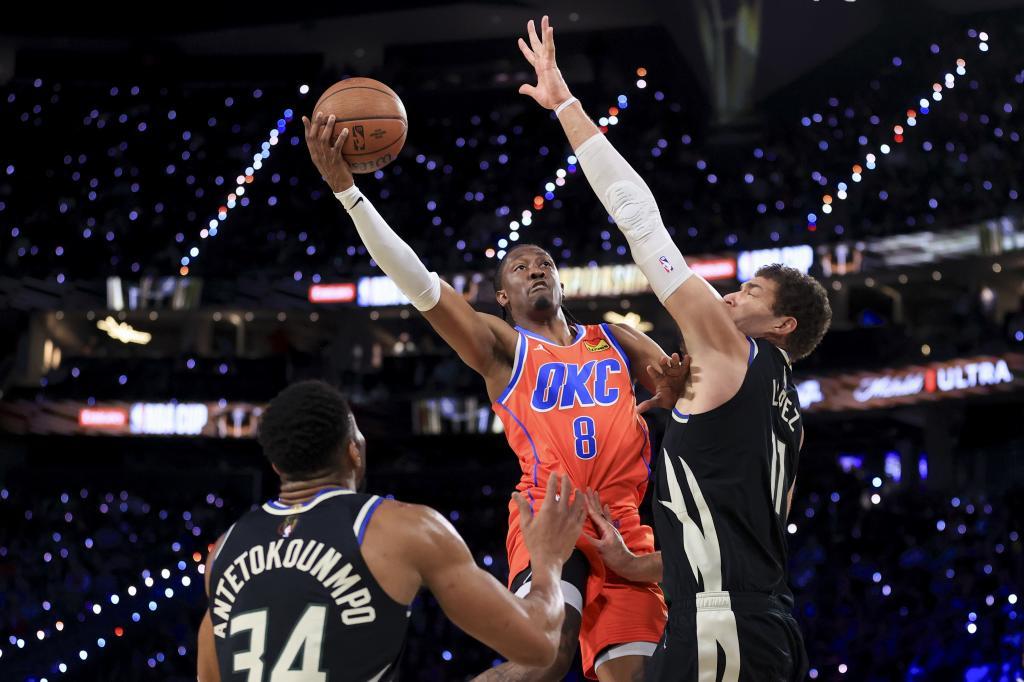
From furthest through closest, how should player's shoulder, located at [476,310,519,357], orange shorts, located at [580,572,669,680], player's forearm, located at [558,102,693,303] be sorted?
player's shoulder, located at [476,310,519,357] < orange shorts, located at [580,572,669,680] < player's forearm, located at [558,102,693,303]

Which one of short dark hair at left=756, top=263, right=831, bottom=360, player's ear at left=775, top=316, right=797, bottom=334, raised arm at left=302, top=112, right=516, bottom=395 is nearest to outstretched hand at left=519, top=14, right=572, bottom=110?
raised arm at left=302, top=112, right=516, bottom=395

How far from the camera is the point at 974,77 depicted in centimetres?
1617

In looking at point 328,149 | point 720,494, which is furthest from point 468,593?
point 328,149

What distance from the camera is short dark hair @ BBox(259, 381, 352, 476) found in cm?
262

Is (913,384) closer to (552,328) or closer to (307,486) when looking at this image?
(552,328)

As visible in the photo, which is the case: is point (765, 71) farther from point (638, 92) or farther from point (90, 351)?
point (90, 351)

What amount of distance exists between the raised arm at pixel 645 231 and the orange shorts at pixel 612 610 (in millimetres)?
1086

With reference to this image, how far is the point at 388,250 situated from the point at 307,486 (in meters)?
1.43

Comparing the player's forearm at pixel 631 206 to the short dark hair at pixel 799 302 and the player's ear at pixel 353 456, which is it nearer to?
the short dark hair at pixel 799 302

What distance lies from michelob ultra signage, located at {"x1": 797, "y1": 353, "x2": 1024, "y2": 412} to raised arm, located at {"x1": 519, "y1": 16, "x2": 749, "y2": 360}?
12.5m

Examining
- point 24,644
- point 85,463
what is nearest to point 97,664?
point 24,644

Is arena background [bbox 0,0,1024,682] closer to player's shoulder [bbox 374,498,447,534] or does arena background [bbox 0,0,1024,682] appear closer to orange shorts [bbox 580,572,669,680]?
orange shorts [bbox 580,572,669,680]

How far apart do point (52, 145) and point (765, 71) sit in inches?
481

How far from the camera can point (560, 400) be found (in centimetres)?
413
